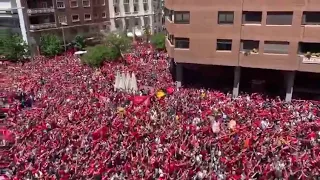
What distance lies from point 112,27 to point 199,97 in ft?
118

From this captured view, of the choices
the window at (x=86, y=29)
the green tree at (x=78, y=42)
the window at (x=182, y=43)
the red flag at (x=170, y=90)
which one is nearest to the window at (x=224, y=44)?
the window at (x=182, y=43)

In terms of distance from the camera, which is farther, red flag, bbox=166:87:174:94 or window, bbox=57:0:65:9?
window, bbox=57:0:65:9

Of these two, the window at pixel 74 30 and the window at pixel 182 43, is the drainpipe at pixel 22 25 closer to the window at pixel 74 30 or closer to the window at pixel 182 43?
the window at pixel 74 30

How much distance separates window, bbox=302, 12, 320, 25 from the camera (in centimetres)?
2248

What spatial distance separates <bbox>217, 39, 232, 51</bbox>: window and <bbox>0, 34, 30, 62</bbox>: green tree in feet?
93.6

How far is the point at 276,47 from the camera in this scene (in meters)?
24.2

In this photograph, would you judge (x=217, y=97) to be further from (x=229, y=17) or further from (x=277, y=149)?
(x=277, y=149)

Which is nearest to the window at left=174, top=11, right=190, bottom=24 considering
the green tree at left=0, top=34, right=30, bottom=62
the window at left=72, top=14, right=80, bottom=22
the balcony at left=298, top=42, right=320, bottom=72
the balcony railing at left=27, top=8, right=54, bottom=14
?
the balcony at left=298, top=42, right=320, bottom=72

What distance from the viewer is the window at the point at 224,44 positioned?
25344mm

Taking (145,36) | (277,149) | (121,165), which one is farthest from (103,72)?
(145,36)

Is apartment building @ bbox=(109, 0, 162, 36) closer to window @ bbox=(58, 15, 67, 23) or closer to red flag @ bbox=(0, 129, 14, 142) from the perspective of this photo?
window @ bbox=(58, 15, 67, 23)

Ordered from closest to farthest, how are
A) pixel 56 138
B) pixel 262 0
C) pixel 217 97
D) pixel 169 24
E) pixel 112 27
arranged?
pixel 56 138, pixel 262 0, pixel 217 97, pixel 169 24, pixel 112 27

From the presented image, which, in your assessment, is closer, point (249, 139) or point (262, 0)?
point (249, 139)

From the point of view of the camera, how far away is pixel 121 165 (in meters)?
15.4
